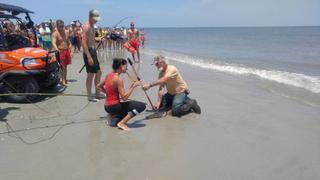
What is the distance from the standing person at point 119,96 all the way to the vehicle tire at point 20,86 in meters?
2.00

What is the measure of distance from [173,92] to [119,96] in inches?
49.8

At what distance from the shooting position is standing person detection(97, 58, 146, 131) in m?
5.45

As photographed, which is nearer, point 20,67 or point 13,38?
point 20,67

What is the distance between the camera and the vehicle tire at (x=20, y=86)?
22.9ft

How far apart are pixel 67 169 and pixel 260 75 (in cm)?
992

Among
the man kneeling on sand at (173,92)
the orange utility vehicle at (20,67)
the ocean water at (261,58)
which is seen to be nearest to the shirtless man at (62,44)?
the orange utility vehicle at (20,67)

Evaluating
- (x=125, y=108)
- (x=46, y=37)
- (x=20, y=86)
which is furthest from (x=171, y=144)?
(x=46, y=37)

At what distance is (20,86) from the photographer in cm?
703

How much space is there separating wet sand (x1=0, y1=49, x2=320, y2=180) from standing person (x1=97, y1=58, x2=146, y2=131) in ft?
0.82

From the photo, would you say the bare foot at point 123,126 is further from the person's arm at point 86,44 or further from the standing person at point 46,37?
the standing person at point 46,37

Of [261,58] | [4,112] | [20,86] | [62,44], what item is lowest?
[261,58]

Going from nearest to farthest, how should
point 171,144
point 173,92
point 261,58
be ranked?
point 171,144 < point 173,92 < point 261,58

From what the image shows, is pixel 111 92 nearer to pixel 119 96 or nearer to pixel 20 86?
pixel 119 96

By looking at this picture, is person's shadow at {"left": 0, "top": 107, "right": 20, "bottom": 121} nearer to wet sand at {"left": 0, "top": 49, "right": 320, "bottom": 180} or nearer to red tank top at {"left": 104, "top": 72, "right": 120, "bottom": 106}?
wet sand at {"left": 0, "top": 49, "right": 320, "bottom": 180}
